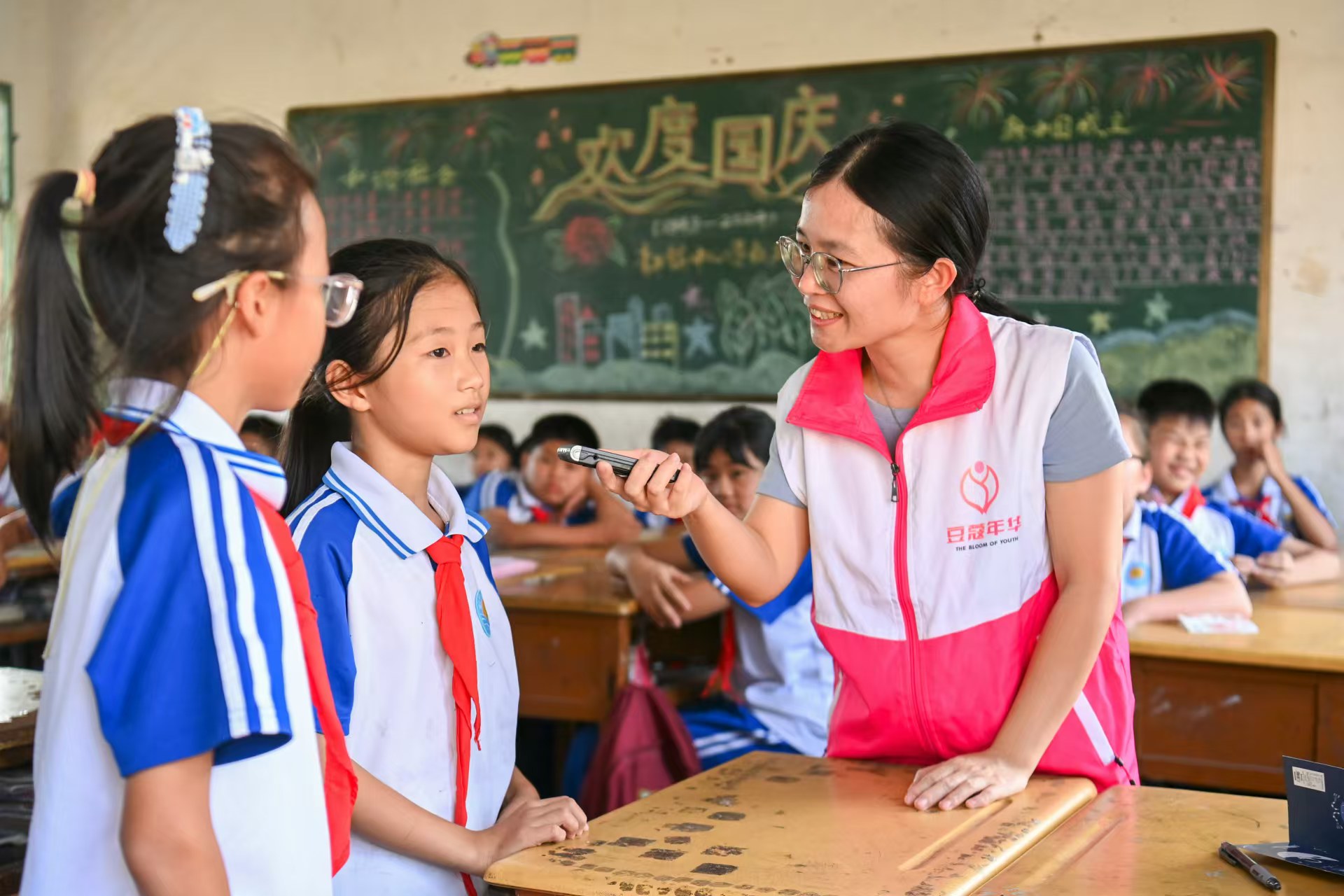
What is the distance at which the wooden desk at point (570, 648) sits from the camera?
9.21ft

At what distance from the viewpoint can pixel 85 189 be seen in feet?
2.88

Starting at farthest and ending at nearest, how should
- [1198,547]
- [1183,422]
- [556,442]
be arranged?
[556,442]
[1183,422]
[1198,547]

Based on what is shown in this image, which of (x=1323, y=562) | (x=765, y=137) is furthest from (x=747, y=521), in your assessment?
(x=765, y=137)

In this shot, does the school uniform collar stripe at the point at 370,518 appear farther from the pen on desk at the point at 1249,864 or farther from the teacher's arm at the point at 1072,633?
the pen on desk at the point at 1249,864

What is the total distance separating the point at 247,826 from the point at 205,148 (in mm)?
453

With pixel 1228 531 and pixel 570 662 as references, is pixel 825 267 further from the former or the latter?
pixel 1228 531

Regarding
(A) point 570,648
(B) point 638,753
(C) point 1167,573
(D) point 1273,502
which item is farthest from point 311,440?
(D) point 1273,502

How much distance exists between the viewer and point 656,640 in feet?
10.5

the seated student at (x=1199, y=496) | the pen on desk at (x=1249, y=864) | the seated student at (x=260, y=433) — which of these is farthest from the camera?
the seated student at (x=260, y=433)

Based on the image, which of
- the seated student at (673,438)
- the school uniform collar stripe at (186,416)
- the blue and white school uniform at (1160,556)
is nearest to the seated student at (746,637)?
the blue and white school uniform at (1160,556)

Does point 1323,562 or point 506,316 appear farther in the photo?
point 506,316

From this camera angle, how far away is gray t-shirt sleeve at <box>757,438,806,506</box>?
5.03ft

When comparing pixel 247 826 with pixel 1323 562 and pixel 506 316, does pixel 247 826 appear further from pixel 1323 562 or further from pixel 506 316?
pixel 506 316

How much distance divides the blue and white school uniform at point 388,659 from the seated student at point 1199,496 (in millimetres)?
2460
